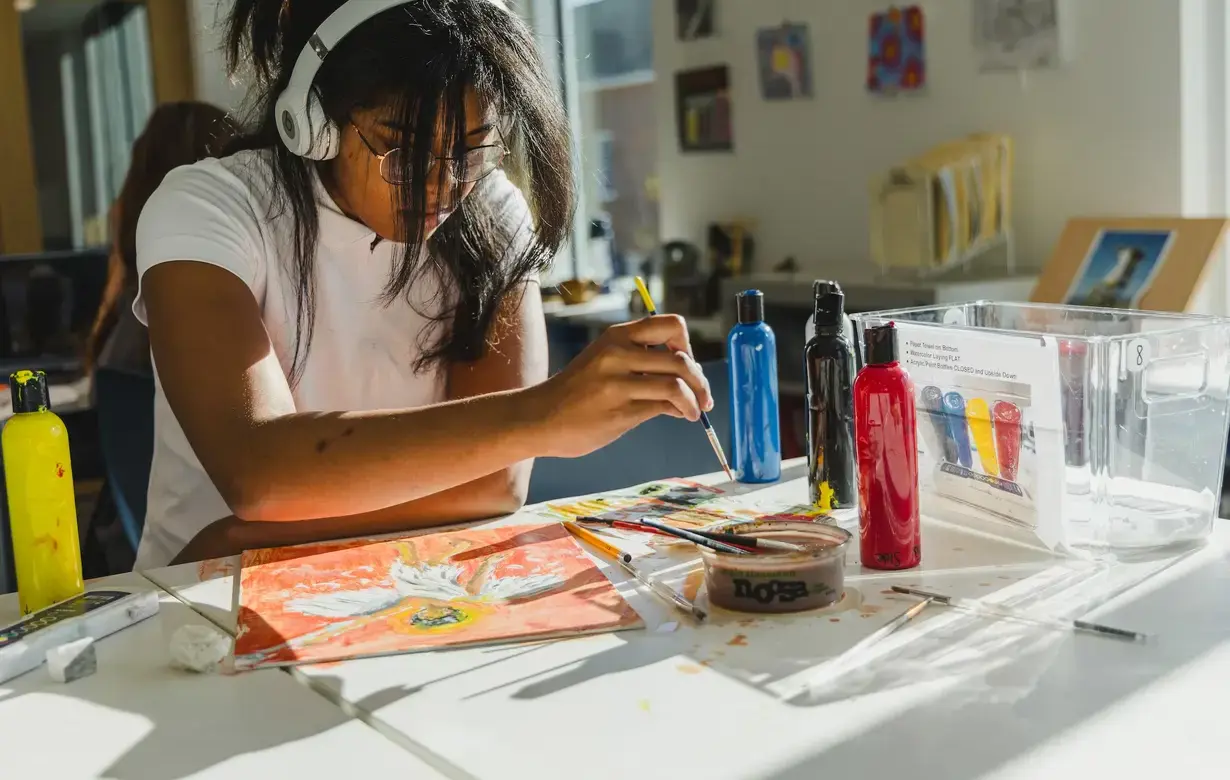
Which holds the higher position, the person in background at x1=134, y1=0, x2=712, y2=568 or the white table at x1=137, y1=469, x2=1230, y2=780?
the person in background at x1=134, y1=0, x2=712, y2=568

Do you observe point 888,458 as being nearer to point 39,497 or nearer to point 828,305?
point 828,305

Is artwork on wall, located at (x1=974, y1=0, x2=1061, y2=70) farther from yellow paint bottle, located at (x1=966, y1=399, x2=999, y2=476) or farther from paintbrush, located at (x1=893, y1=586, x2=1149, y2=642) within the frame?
paintbrush, located at (x1=893, y1=586, x2=1149, y2=642)

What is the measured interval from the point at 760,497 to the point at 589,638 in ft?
1.53

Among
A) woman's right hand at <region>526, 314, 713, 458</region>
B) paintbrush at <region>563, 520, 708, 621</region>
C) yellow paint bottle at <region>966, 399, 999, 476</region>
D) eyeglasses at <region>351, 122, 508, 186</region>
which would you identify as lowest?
paintbrush at <region>563, 520, 708, 621</region>

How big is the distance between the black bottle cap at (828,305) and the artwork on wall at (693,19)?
274 cm

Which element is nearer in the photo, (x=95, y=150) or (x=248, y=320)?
(x=248, y=320)

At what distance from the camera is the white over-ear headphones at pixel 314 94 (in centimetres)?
118

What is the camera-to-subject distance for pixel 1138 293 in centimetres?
252

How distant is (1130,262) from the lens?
258 centimetres

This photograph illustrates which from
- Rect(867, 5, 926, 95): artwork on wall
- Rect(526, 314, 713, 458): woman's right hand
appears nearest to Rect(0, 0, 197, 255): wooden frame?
Rect(867, 5, 926, 95): artwork on wall

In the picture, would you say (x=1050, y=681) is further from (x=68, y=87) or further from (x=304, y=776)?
(x=68, y=87)

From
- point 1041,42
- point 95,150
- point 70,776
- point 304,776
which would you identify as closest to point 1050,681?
point 304,776

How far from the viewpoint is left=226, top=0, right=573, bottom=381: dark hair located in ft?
3.87

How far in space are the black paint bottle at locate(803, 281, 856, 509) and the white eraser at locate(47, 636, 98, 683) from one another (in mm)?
721
